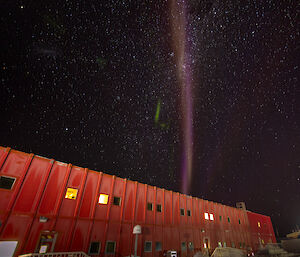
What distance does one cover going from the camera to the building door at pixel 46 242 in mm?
10805

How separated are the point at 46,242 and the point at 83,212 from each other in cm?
288

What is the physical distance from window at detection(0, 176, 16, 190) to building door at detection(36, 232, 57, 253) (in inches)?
148

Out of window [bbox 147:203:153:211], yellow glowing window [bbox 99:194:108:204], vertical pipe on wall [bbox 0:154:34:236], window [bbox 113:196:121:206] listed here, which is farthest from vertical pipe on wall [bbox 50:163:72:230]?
window [bbox 147:203:153:211]

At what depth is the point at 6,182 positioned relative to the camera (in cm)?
1066

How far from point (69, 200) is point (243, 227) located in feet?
110

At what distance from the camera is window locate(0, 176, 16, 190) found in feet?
34.5

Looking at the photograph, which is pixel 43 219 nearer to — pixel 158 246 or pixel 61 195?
pixel 61 195

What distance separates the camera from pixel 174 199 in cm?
2177

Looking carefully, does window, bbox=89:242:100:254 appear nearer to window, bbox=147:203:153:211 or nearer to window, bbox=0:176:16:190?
window, bbox=147:203:153:211

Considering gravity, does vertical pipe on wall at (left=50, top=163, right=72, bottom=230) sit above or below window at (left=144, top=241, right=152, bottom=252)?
above

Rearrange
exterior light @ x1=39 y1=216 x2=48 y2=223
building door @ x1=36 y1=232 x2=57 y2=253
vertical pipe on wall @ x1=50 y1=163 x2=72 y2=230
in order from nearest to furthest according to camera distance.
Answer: building door @ x1=36 y1=232 x2=57 y2=253, exterior light @ x1=39 y1=216 x2=48 y2=223, vertical pipe on wall @ x1=50 y1=163 x2=72 y2=230

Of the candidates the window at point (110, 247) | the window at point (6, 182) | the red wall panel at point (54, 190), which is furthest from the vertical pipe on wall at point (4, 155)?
the window at point (110, 247)

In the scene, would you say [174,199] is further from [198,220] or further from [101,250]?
[101,250]

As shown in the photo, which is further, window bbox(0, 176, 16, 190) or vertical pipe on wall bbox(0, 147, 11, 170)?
vertical pipe on wall bbox(0, 147, 11, 170)
